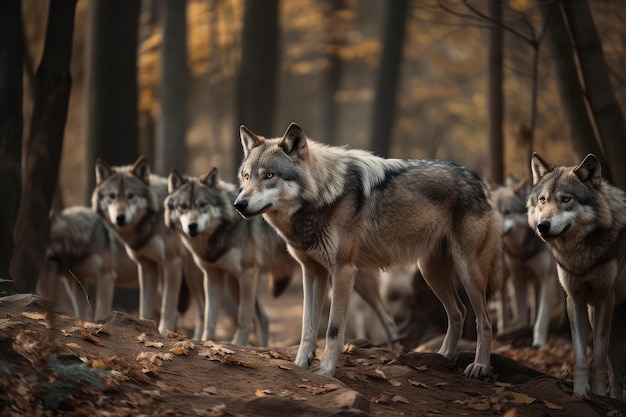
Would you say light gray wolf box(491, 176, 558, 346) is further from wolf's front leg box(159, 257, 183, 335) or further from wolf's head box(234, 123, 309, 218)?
wolf's head box(234, 123, 309, 218)

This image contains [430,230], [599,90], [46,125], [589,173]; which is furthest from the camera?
[599,90]

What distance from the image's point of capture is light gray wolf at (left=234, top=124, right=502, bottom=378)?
7.05 metres

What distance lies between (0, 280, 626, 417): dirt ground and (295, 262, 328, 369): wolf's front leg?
0.21 metres

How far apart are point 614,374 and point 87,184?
9.19 m

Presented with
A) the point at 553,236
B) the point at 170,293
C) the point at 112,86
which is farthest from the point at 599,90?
the point at 112,86

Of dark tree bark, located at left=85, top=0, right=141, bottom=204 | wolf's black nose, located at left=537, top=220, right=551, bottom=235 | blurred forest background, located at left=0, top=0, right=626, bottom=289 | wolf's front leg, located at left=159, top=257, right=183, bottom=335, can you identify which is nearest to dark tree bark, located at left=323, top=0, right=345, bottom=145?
blurred forest background, located at left=0, top=0, right=626, bottom=289

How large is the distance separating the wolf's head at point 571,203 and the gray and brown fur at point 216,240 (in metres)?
4.16

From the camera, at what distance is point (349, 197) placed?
287 inches

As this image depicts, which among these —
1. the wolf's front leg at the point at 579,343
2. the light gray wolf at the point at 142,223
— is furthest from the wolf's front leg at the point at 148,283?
the wolf's front leg at the point at 579,343

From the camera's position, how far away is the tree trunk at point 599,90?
905 cm

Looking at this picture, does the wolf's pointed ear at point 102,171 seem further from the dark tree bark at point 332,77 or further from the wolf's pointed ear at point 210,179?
the dark tree bark at point 332,77

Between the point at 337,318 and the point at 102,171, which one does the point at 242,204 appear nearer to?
the point at 337,318

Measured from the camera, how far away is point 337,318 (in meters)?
7.02

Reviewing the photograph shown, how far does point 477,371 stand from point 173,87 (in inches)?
393
